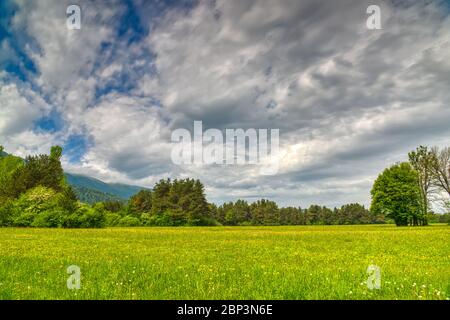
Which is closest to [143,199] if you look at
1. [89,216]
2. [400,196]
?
[89,216]

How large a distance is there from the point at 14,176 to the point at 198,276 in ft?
260

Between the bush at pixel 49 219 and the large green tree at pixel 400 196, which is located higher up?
the large green tree at pixel 400 196

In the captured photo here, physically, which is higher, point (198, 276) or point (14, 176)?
point (14, 176)

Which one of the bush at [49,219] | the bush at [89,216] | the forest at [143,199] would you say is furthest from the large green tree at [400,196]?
the bush at [49,219]

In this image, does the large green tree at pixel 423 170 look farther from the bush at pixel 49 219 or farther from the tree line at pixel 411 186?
the bush at pixel 49 219

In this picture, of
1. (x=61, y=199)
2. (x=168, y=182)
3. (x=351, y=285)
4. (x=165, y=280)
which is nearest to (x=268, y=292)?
(x=351, y=285)

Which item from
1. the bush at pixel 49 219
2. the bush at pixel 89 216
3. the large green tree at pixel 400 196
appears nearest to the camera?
the bush at pixel 49 219

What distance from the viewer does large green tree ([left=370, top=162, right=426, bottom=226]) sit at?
263 ft

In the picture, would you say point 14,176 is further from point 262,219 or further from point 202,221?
point 262,219

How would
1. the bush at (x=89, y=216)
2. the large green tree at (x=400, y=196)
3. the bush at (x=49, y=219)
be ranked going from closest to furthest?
1. the bush at (x=49, y=219)
2. the bush at (x=89, y=216)
3. the large green tree at (x=400, y=196)

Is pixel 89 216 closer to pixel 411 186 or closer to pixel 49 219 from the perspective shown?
pixel 49 219

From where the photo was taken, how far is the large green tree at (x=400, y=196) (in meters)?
80.3
